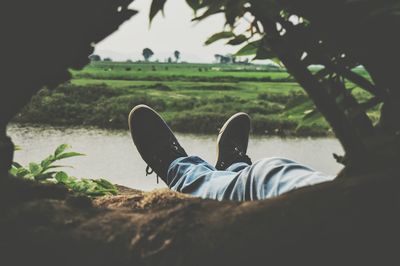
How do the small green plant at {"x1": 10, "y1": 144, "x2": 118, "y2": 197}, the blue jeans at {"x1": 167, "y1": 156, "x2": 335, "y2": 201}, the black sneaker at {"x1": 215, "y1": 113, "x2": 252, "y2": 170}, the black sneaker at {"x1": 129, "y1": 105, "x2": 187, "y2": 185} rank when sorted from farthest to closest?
the black sneaker at {"x1": 215, "y1": 113, "x2": 252, "y2": 170} < the small green plant at {"x1": 10, "y1": 144, "x2": 118, "y2": 197} < the black sneaker at {"x1": 129, "y1": 105, "x2": 187, "y2": 185} < the blue jeans at {"x1": 167, "y1": 156, "x2": 335, "y2": 201}

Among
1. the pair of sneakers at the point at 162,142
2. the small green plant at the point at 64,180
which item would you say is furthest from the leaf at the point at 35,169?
the pair of sneakers at the point at 162,142

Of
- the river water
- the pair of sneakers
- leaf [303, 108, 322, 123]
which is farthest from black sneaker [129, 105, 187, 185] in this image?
the river water

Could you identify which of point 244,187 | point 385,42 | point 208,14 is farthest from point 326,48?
point 244,187

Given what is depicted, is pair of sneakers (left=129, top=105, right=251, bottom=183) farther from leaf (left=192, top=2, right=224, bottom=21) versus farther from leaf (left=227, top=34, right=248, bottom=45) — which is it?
leaf (left=192, top=2, right=224, bottom=21)

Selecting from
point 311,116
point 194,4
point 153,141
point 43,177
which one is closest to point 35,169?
point 43,177

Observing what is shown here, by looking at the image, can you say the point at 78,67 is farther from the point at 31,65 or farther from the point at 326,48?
the point at 326,48

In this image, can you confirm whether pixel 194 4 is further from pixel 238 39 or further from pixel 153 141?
pixel 153 141

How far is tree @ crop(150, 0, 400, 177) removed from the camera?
0.81 metres

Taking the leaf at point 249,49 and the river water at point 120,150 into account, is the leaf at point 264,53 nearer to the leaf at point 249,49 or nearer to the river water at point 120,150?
the leaf at point 249,49

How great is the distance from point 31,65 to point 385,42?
58cm

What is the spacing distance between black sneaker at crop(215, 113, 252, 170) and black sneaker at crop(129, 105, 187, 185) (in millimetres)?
298

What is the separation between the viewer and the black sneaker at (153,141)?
2.97 meters

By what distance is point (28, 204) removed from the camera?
894mm

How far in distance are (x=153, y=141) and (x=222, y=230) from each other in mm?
2396
